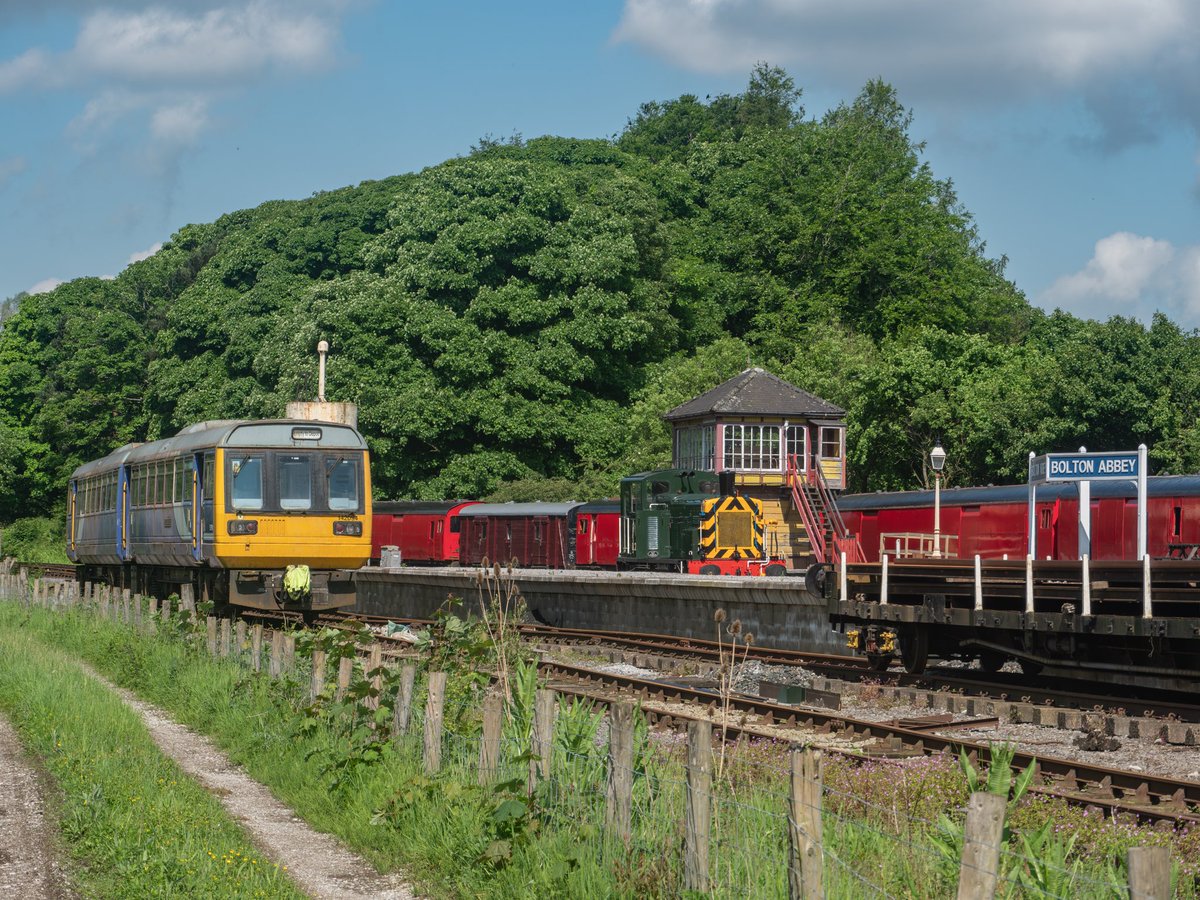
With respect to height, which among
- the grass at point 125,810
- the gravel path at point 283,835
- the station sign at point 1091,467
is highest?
the station sign at point 1091,467

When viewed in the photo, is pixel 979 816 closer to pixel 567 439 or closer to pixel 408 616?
pixel 408 616

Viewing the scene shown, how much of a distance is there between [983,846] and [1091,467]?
1336 cm

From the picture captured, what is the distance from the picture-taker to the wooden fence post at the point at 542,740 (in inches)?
341

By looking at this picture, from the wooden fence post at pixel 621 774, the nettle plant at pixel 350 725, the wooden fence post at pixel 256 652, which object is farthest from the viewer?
the wooden fence post at pixel 256 652

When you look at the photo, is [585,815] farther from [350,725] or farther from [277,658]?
[277,658]

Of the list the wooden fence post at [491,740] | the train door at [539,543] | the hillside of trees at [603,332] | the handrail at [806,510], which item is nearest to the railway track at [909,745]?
the wooden fence post at [491,740]

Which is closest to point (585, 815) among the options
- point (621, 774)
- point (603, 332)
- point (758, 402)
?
point (621, 774)

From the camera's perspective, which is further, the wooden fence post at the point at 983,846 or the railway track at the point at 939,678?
the railway track at the point at 939,678

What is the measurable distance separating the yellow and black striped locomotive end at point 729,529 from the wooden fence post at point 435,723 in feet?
86.2

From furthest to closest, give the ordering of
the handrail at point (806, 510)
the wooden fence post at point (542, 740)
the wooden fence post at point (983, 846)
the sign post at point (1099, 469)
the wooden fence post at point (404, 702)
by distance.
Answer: the handrail at point (806, 510) → the sign post at point (1099, 469) → the wooden fence post at point (404, 702) → the wooden fence post at point (542, 740) → the wooden fence post at point (983, 846)

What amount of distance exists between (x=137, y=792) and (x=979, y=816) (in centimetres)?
737

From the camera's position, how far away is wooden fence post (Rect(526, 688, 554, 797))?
8.67m

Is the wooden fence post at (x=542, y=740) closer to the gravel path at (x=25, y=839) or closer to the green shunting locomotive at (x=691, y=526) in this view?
the gravel path at (x=25, y=839)

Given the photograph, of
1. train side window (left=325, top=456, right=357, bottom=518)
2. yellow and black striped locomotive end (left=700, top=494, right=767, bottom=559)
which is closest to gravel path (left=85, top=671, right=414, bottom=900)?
train side window (left=325, top=456, right=357, bottom=518)
